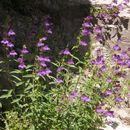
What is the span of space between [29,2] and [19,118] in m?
3.35

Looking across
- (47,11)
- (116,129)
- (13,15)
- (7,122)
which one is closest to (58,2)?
(47,11)

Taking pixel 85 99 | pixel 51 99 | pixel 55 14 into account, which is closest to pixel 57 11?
pixel 55 14

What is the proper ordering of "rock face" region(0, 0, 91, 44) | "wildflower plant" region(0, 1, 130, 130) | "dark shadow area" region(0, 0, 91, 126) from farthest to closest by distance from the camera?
1. "rock face" region(0, 0, 91, 44)
2. "dark shadow area" region(0, 0, 91, 126)
3. "wildflower plant" region(0, 1, 130, 130)

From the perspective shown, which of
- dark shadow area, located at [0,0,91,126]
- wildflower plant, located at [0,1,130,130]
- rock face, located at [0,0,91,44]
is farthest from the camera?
rock face, located at [0,0,91,44]

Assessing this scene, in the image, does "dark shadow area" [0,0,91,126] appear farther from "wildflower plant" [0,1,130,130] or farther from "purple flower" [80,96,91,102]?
"purple flower" [80,96,91,102]

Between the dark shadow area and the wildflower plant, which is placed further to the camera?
the dark shadow area

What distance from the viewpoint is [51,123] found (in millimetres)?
4602

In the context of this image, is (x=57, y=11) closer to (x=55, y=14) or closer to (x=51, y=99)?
(x=55, y=14)

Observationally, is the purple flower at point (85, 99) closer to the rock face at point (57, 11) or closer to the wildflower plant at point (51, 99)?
the wildflower plant at point (51, 99)

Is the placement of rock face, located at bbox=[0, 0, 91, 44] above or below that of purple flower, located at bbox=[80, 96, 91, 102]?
above

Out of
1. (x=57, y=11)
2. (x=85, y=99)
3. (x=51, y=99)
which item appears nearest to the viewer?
(x=85, y=99)

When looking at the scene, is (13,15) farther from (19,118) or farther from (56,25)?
(19,118)

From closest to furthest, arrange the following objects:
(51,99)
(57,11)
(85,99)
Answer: (85,99) → (51,99) → (57,11)

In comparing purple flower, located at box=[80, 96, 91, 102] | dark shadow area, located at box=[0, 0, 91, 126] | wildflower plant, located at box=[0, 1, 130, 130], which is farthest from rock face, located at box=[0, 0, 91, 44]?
purple flower, located at box=[80, 96, 91, 102]
